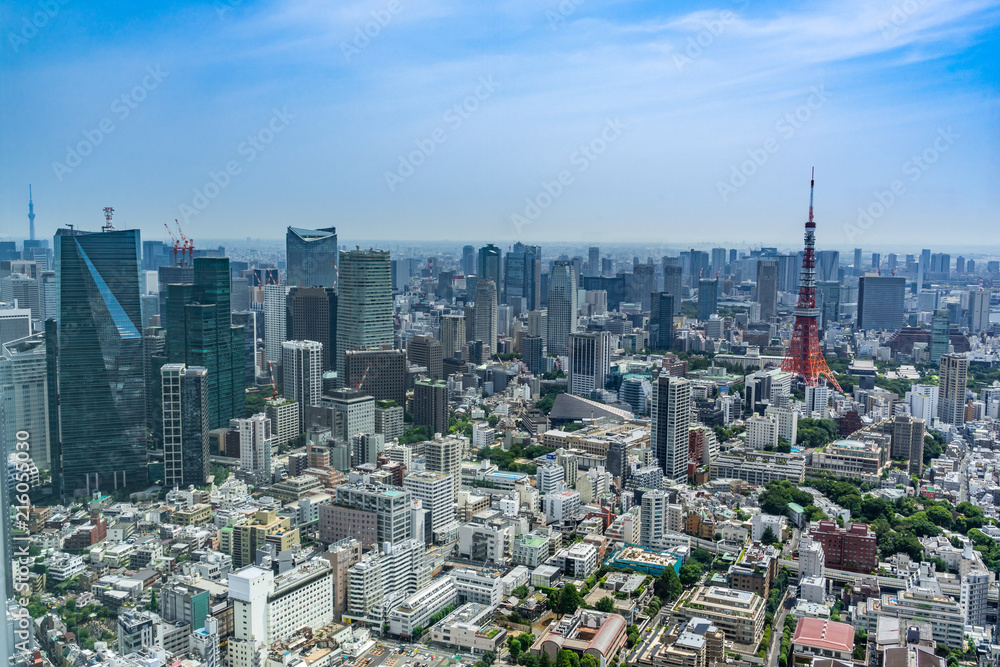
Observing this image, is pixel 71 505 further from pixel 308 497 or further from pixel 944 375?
pixel 944 375

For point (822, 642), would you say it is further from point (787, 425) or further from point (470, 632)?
point (787, 425)

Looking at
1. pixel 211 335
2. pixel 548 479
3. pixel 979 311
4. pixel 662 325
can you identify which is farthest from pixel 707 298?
pixel 211 335

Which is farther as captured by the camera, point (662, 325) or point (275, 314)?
point (662, 325)

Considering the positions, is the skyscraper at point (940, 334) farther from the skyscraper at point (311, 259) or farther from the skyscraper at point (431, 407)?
the skyscraper at point (311, 259)

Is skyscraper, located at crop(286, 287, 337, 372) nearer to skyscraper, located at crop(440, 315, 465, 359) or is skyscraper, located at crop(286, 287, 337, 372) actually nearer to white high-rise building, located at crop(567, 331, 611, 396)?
skyscraper, located at crop(440, 315, 465, 359)

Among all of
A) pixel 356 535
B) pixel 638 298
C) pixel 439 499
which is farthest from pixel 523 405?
pixel 638 298

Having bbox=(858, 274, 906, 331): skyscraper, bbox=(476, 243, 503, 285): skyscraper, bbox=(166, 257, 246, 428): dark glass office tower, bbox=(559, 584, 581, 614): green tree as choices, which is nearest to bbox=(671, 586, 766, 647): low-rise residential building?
bbox=(559, 584, 581, 614): green tree

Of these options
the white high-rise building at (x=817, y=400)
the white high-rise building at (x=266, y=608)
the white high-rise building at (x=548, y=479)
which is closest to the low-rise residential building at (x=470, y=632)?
the white high-rise building at (x=266, y=608)
